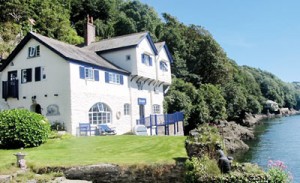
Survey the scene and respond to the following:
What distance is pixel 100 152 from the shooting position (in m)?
19.2

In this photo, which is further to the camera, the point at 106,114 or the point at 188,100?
the point at 188,100

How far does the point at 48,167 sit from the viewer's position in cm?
1498

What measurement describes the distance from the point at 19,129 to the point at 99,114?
1172 centimetres

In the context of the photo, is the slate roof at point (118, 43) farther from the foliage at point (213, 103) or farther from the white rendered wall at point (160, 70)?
the foliage at point (213, 103)

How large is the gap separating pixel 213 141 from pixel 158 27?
67.7 metres

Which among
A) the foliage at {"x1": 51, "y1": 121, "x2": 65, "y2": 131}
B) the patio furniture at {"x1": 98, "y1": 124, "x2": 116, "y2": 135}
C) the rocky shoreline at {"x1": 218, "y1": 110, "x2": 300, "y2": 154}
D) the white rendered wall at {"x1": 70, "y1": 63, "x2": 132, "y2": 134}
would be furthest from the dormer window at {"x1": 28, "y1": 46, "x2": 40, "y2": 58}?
the rocky shoreline at {"x1": 218, "y1": 110, "x2": 300, "y2": 154}

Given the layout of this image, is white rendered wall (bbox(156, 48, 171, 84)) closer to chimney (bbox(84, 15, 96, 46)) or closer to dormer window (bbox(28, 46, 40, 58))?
chimney (bbox(84, 15, 96, 46))

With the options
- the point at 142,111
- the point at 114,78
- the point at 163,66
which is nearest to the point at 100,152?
the point at 114,78

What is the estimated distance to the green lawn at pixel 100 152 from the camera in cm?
1579

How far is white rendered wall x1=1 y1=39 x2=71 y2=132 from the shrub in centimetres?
667

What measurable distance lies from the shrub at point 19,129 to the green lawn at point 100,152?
82 cm

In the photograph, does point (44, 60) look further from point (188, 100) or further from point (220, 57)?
point (220, 57)

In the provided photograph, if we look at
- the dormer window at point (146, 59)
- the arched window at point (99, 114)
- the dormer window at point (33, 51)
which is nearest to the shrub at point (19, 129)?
the arched window at point (99, 114)

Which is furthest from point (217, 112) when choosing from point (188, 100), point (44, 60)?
point (44, 60)
